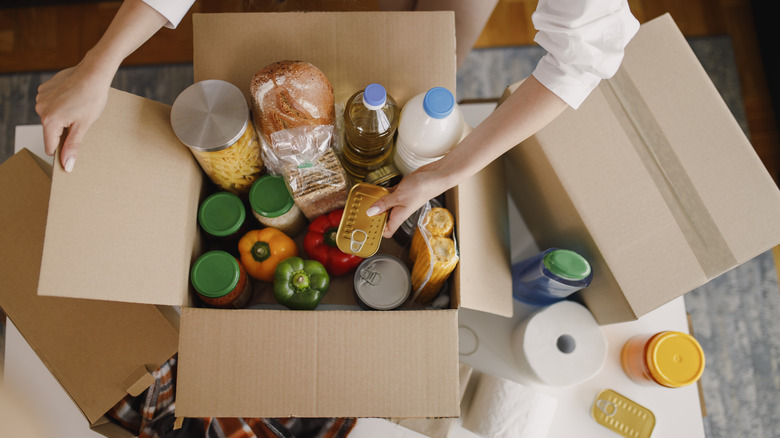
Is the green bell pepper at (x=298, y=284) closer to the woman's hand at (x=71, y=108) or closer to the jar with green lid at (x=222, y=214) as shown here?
the jar with green lid at (x=222, y=214)

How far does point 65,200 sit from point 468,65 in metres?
1.41

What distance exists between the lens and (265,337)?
68cm

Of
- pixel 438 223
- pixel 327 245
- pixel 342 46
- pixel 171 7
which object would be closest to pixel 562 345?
pixel 438 223

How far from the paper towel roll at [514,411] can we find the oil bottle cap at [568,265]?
226 millimetres

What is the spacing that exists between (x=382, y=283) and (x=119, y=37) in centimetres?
55

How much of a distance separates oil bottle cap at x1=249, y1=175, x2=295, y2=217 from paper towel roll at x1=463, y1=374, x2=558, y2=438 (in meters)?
0.50

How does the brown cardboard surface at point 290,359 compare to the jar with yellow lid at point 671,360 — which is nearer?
the brown cardboard surface at point 290,359

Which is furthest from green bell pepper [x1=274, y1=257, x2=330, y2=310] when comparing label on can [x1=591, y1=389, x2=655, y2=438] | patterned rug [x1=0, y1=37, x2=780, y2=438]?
patterned rug [x1=0, y1=37, x2=780, y2=438]

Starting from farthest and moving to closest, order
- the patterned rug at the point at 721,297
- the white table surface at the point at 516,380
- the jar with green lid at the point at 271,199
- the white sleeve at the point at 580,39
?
the patterned rug at the point at 721,297 < the white table surface at the point at 516,380 < the jar with green lid at the point at 271,199 < the white sleeve at the point at 580,39

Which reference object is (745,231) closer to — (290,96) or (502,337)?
(502,337)

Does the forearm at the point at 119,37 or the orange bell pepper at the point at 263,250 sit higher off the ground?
the forearm at the point at 119,37

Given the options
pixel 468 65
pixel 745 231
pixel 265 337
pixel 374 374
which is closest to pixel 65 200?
pixel 265 337

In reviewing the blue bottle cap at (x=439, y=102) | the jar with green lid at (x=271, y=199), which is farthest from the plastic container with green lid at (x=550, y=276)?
the jar with green lid at (x=271, y=199)

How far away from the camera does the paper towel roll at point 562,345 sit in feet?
2.74
